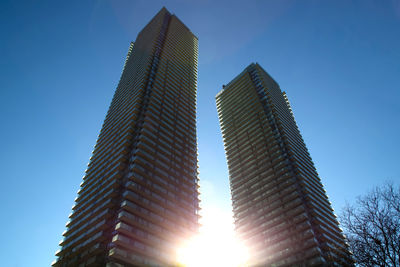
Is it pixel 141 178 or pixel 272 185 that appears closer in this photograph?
pixel 141 178

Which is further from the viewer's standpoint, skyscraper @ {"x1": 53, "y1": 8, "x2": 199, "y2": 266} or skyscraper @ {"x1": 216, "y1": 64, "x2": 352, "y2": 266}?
skyscraper @ {"x1": 216, "y1": 64, "x2": 352, "y2": 266}

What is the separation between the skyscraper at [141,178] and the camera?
49500mm

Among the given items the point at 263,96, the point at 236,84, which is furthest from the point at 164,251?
the point at 236,84

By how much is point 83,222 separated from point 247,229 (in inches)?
1780

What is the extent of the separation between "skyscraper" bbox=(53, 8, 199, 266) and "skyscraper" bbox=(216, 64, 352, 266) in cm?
2221

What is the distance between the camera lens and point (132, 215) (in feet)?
168

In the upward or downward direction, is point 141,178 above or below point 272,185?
below

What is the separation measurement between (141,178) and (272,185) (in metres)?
41.7

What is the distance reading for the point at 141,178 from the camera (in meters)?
58.2

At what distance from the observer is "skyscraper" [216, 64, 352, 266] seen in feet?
217

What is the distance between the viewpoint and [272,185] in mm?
81812

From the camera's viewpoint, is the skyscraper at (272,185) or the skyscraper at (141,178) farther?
the skyscraper at (272,185)

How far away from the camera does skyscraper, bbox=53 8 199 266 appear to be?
162ft

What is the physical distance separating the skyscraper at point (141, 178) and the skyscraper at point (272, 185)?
72.9ft
